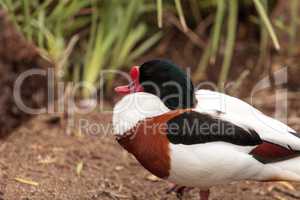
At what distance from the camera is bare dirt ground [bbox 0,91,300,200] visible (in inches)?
93.8

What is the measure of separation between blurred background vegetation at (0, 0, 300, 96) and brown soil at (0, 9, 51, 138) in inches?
8.4

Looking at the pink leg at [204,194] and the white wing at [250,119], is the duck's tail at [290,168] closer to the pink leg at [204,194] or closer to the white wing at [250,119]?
the white wing at [250,119]

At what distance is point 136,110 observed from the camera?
211 centimetres

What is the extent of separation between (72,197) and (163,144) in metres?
0.48

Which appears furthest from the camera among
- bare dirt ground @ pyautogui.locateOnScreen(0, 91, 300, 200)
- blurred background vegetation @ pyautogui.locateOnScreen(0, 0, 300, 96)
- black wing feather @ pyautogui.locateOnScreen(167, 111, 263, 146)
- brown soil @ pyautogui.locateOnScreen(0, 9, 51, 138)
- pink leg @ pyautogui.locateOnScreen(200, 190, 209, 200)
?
blurred background vegetation @ pyautogui.locateOnScreen(0, 0, 300, 96)

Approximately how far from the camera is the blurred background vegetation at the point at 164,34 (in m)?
3.44

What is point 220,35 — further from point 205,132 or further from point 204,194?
point 205,132

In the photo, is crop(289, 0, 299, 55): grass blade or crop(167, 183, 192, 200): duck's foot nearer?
crop(167, 183, 192, 200): duck's foot

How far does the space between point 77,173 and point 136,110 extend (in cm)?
59

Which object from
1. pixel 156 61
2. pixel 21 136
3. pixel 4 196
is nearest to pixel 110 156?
pixel 21 136

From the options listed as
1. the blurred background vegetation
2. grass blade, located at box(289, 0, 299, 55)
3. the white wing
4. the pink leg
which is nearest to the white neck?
the white wing

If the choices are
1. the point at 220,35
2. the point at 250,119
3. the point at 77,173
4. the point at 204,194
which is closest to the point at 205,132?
the point at 250,119

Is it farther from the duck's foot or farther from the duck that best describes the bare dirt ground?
the duck

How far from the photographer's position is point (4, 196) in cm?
224
